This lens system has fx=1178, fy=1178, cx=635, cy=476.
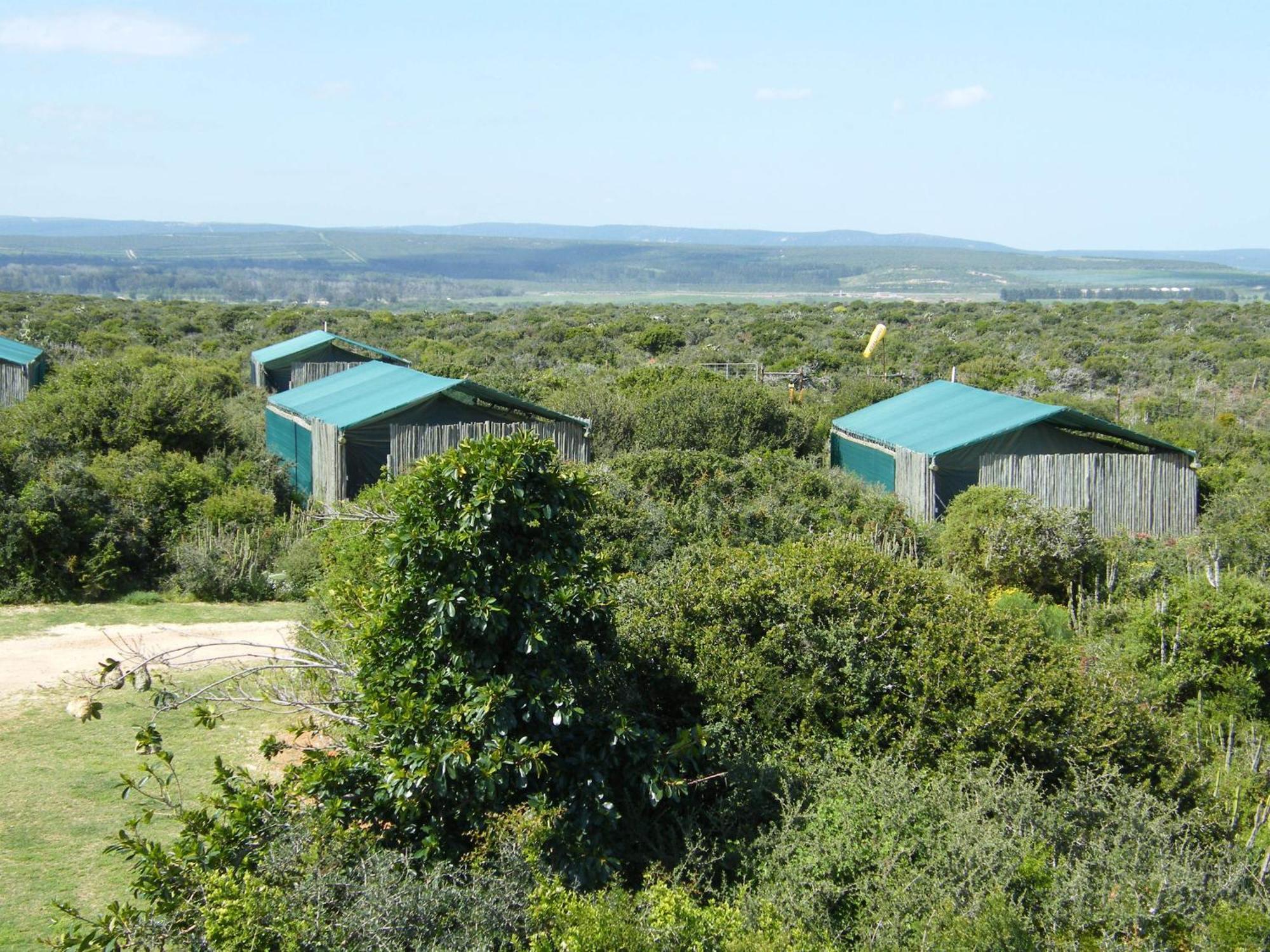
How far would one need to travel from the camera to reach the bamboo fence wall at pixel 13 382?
843 inches

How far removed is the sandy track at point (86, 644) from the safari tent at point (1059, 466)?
8364 millimetres

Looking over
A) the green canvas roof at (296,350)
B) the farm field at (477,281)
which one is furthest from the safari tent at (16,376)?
the farm field at (477,281)

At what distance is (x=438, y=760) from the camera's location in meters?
5.34

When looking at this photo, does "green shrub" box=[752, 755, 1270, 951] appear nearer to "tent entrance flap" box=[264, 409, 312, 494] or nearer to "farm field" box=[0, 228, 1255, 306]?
"tent entrance flap" box=[264, 409, 312, 494]

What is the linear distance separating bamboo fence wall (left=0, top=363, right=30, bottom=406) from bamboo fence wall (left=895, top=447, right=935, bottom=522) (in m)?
15.5

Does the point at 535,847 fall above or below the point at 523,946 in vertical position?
above

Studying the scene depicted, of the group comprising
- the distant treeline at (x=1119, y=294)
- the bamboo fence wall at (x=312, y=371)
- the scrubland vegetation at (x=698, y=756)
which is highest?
the distant treeline at (x=1119, y=294)

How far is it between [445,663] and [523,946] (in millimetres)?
1385

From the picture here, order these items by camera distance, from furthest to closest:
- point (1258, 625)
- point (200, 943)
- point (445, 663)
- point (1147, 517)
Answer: point (1147, 517) < point (1258, 625) < point (445, 663) < point (200, 943)

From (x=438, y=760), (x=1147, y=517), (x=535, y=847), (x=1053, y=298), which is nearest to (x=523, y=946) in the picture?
(x=535, y=847)

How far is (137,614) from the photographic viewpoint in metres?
12.8

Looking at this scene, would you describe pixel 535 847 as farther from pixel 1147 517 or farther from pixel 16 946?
pixel 1147 517

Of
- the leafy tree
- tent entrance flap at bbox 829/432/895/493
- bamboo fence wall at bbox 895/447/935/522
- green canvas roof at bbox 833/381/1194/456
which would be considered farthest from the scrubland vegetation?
tent entrance flap at bbox 829/432/895/493

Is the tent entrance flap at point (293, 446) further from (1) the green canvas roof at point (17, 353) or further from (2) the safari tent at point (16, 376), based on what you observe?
(1) the green canvas roof at point (17, 353)
